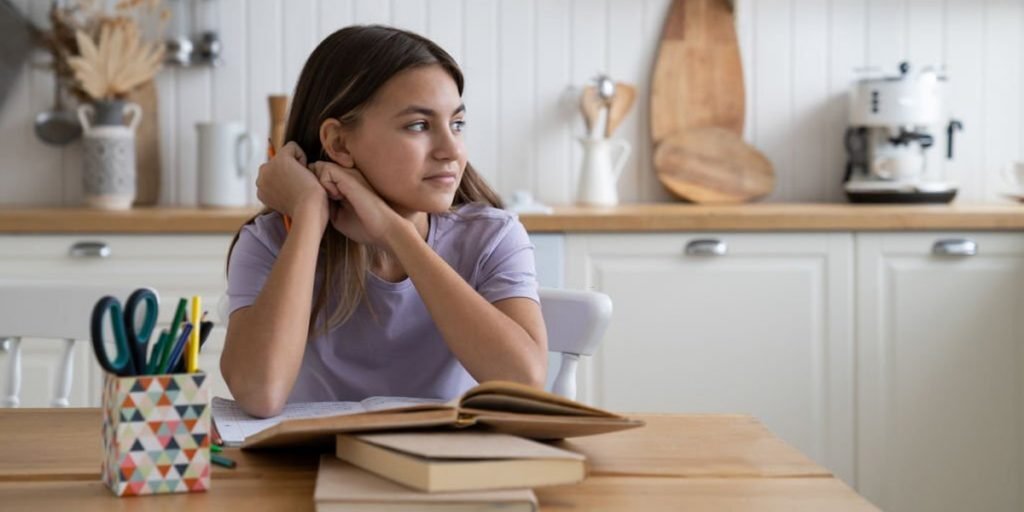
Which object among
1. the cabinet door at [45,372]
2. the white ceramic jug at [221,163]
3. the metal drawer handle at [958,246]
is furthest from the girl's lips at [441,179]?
→ the white ceramic jug at [221,163]

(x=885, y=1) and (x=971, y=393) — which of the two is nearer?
(x=971, y=393)

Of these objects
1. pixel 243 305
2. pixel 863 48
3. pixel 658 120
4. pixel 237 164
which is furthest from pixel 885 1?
pixel 243 305

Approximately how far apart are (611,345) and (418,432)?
1.95 metres

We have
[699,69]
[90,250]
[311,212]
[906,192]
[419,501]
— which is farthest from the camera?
[699,69]

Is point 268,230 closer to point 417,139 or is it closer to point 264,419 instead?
point 417,139

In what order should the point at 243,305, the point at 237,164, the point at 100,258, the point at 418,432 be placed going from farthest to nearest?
the point at 237,164 → the point at 100,258 → the point at 243,305 → the point at 418,432

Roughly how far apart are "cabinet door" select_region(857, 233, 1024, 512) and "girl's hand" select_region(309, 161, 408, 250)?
1.61 m

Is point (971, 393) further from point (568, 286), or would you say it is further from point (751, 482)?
point (751, 482)

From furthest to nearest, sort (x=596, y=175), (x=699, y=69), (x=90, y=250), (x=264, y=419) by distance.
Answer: (x=699, y=69) → (x=596, y=175) → (x=90, y=250) → (x=264, y=419)

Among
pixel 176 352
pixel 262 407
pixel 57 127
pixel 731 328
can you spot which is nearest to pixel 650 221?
pixel 731 328

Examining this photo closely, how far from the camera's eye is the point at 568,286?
116 inches

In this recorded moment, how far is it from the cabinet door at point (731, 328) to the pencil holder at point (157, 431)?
1.95 m

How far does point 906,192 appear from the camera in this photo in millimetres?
3236

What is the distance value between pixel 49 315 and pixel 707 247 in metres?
1.63
